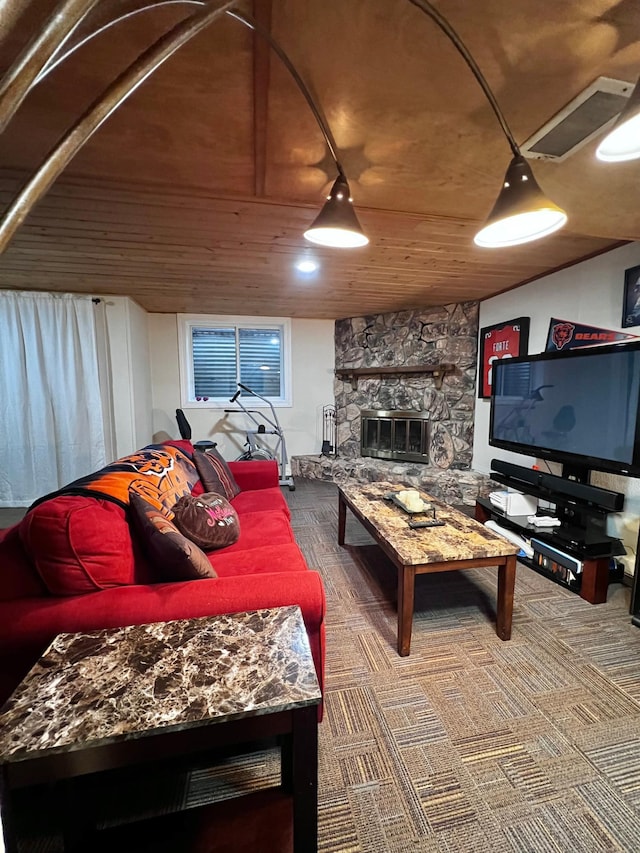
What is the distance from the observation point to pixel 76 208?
2.03 metres

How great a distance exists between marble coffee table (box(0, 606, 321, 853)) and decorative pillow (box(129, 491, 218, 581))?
254 millimetres

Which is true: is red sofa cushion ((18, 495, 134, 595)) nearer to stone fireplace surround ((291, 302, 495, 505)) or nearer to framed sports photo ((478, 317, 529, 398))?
framed sports photo ((478, 317, 529, 398))

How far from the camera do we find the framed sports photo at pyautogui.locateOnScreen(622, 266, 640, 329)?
7.50 feet

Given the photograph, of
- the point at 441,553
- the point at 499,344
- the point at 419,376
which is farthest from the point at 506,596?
the point at 419,376

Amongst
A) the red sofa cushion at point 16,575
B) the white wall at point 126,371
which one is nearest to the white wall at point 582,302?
the red sofa cushion at point 16,575

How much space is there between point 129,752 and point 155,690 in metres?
0.10

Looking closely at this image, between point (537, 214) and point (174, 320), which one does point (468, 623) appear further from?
point (174, 320)

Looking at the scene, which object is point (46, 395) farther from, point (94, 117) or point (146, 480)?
point (94, 117)

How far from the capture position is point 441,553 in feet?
5.40

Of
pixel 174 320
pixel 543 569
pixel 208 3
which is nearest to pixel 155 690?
pixel 208 3

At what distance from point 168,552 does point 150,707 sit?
1.67ft

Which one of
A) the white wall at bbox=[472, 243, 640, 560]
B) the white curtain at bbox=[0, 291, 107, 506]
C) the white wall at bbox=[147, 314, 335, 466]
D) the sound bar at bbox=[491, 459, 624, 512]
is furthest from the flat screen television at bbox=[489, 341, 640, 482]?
the white curtain at bbox=[0, 291, 107, 506]

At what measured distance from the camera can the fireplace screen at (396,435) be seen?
4.41 metres

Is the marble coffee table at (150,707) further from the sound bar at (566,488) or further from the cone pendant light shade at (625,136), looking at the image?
the sound bar at (566,488)
